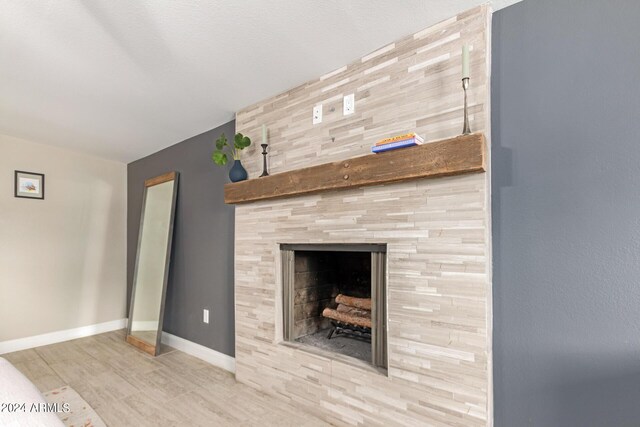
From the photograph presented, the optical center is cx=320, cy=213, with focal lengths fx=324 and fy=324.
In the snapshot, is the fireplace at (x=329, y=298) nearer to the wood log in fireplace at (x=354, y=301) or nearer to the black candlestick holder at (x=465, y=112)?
the wood log in fireplace at (x=354, y=301)

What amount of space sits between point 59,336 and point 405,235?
3.95 m

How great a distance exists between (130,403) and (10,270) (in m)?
2.22

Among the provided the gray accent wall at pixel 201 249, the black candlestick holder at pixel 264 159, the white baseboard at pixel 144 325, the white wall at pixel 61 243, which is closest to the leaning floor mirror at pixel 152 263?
the white baseboard at pixel 144 325

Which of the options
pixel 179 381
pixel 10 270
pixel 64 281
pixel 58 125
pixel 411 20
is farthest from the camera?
pixel 64 281

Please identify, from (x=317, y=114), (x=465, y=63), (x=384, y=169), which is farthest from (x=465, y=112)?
Answer: (x=317, y=114)

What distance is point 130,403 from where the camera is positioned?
218cm

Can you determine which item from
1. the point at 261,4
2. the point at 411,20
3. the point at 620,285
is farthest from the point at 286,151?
the point at 620,285

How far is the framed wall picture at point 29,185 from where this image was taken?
330 cm

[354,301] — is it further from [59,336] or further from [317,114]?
[59,336]

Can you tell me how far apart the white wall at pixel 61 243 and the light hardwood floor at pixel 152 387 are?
423 mm

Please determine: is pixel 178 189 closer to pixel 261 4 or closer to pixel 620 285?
pixel 261 4

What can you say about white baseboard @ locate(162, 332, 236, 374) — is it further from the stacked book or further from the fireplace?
the stacked book

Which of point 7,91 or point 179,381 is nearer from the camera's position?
point 7,91

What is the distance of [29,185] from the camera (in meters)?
3.37
